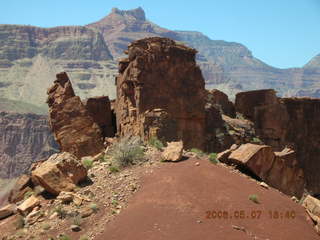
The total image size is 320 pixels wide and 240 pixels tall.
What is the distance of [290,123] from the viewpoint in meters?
35.6

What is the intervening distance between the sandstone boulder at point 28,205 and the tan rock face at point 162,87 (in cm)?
920

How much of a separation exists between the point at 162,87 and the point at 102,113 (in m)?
4.16

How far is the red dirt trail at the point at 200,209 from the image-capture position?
428 inches

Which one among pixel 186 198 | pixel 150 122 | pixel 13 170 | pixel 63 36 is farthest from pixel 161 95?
pixel 63 36

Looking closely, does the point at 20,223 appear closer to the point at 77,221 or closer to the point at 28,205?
the point at 28,205

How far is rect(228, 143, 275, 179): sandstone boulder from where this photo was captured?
15.5 meters

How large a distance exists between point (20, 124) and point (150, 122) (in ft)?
323

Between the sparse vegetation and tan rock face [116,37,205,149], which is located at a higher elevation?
tan rock face [116,37,205,149]

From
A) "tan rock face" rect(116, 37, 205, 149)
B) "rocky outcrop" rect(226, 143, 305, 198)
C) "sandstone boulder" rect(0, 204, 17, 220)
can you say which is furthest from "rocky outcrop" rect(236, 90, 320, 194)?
"sandstone boulder" rect(0, 204, 17, 220)

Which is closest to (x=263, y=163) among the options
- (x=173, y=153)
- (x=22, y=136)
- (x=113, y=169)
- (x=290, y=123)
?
(x=173, y=153)

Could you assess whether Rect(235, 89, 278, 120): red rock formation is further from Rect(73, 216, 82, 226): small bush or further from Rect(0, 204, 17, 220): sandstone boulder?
Rect(73, 216, 82, 226): small bush

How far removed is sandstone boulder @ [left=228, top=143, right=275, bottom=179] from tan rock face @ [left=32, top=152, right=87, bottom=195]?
458cm

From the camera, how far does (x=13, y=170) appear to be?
107250 millimetres

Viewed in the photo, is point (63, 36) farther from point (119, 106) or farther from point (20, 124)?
point (119, 106)
